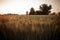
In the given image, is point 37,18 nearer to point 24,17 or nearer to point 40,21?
point 40,21

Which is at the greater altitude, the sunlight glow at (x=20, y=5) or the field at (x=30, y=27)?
the sunlight glow at (x=20, y=5)

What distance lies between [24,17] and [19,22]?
8 centimetres

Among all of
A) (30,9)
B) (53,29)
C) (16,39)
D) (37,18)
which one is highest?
(30,9)

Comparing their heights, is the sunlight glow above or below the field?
above

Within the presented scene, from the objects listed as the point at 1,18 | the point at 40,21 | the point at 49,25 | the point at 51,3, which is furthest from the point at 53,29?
the point at 1,18

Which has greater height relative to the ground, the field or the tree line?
the tree line

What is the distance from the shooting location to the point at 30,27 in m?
1.40

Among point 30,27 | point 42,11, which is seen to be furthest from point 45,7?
point 30,27

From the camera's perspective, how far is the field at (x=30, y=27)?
54.6 inches

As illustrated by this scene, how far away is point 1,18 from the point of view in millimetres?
1438

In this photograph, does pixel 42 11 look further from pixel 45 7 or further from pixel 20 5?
pixel 20 5

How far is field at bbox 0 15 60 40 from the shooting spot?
4.55ft

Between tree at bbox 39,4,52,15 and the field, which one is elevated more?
tree at bbox 39,4,52,15

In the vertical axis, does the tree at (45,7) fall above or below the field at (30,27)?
above
